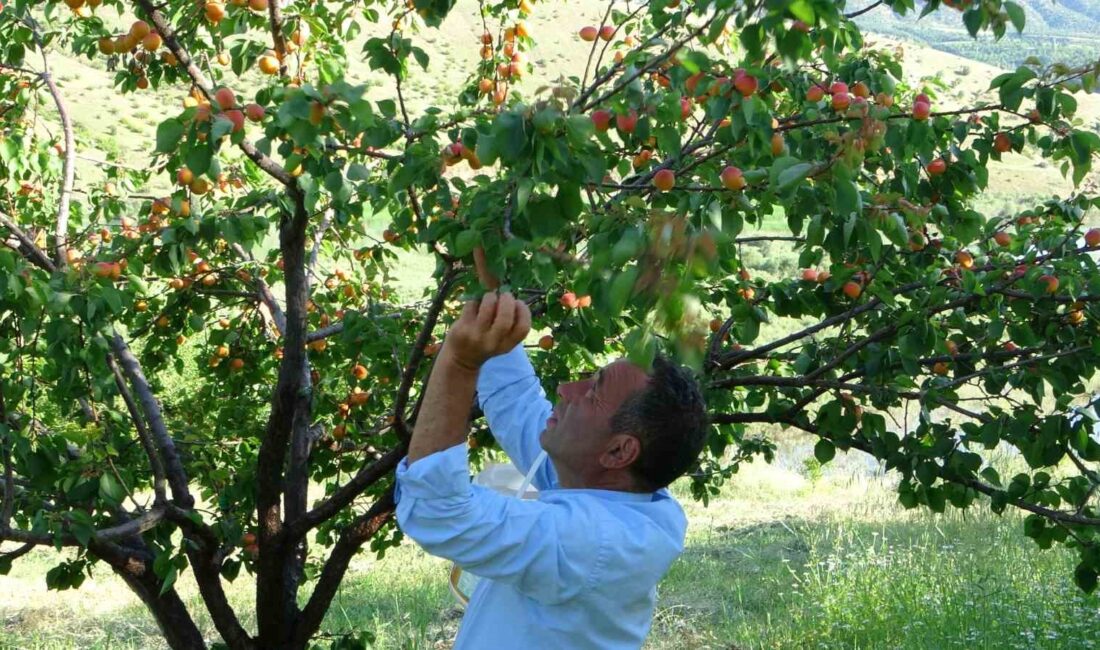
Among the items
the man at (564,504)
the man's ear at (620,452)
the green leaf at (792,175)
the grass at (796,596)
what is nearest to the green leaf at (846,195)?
the green leaf at (792,175)

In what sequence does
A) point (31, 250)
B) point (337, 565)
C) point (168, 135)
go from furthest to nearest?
point (337, 565) < point (31, 250) < point (168, 135)

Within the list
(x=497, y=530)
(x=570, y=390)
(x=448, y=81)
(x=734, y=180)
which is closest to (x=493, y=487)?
(x=570, y=390)

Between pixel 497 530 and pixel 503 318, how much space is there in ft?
1.00

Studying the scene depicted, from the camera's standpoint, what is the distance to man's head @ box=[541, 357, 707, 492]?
77.4 inches

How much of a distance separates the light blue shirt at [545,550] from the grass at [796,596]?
140 inches

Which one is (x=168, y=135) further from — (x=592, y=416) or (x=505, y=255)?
(x=592, y=416)

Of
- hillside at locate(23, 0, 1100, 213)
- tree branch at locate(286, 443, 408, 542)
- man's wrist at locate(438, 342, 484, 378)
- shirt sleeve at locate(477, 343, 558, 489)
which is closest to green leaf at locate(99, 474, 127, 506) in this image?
tree branch at locate(286, 443, 408, 542)

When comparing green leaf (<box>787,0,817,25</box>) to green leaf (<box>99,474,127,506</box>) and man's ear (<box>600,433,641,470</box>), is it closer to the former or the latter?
man's ear (<box>600,433,641,470</box>)

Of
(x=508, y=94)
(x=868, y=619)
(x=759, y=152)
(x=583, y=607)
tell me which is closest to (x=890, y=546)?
(x=868, y=619)

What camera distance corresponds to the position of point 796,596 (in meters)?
6.21

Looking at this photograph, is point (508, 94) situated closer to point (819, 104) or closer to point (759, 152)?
point (819, 104)

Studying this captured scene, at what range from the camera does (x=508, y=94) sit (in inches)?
163

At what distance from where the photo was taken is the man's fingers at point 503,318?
5.19 feet

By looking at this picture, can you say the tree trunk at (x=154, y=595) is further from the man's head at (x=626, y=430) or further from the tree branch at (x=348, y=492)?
the man's head at (x=626, y=430)
